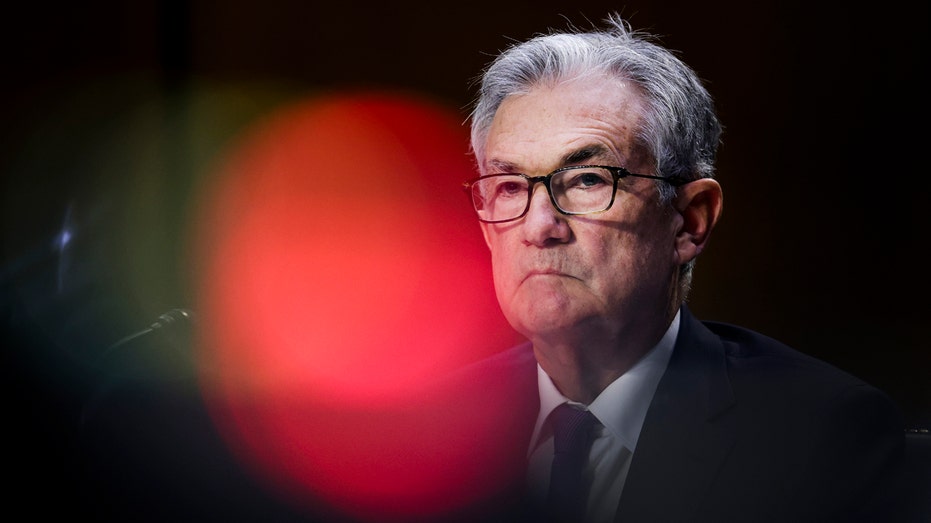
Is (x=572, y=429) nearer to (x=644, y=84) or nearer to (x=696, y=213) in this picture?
(x=696, y=213)

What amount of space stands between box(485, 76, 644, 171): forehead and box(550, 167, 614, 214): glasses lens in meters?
0.02

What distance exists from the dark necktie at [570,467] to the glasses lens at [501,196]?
13.6 inches

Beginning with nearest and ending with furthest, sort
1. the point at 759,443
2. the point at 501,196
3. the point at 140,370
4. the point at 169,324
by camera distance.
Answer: the point at 759,443 → the point at 501,196 → the point at 140,370 → the point at 169,324

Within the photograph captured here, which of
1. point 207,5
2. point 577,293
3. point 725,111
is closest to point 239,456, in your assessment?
point 577,293

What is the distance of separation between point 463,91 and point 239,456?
0.78 m

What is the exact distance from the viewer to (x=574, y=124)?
1176mm

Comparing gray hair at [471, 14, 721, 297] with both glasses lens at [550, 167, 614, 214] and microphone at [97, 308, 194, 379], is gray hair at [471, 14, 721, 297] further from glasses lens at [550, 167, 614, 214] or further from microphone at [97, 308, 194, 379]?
microphone at [97, 308, 194, 379]

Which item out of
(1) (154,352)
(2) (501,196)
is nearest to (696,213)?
(2) (501,196)

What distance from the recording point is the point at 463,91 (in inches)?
57.1

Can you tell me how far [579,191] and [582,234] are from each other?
0.22ft

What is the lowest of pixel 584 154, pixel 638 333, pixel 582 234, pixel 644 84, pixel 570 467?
pixel 570 467

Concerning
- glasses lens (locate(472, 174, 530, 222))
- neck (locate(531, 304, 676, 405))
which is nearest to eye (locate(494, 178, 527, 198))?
glasses lens (locate(472, 174, 530, 222))

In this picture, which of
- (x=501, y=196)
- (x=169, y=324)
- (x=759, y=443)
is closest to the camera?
(x=759, y=443)

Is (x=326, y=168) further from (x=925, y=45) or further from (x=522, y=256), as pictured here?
(x=925, y=45)
